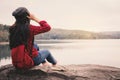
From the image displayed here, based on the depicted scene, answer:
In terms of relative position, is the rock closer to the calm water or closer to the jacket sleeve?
the jacket sleeve

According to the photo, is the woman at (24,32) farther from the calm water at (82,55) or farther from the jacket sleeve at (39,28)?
the calm water at (82,55)

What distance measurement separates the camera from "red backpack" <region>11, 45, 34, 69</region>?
408cm

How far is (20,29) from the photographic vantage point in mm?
4070

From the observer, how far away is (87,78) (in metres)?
4.24

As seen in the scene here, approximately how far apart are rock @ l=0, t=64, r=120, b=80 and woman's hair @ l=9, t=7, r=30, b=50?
326 mm

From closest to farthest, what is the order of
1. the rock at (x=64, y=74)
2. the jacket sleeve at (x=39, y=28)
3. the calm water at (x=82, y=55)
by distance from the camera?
the jacket sleeve at (x=39, y=28), the rock at (x=64, y=74), the calm water at (x=82, y=55)

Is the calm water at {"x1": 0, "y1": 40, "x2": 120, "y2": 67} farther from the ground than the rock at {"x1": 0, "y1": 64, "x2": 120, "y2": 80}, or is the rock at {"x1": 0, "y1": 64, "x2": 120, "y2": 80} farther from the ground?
the rock at {"x1": 0, "y1": 64, "x2": 120, "y2": 80}

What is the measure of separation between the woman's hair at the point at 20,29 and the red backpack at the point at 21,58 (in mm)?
56

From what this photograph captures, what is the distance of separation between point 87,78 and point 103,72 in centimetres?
27

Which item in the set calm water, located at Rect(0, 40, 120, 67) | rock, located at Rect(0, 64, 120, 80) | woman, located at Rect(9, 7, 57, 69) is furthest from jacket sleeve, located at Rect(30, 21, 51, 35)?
calm water, located at Rect(0, 40, 120, 67)

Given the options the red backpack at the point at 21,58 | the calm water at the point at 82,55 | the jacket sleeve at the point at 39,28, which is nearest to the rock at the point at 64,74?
the red backpack at the point at 21,58

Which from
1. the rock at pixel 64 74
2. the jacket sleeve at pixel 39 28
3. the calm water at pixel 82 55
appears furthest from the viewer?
the calm water at pixel 82 55

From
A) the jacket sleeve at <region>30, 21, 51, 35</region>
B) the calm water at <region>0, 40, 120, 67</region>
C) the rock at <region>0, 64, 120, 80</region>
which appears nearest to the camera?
the jacket sleeve at <region>30, 21, 51, 35</region>

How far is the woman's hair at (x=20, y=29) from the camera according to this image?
13.4ft
